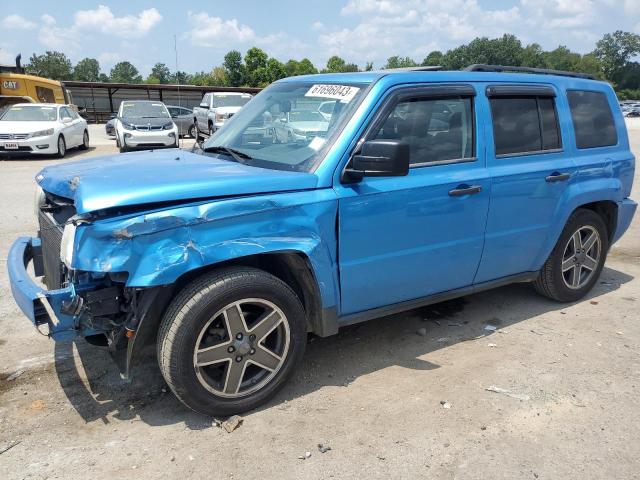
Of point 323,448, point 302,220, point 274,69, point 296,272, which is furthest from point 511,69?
point 274,69

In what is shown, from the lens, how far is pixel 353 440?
293 centimetres

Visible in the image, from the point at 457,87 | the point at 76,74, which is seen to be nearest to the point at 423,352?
the point at 457,87

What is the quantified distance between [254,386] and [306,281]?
696 mm

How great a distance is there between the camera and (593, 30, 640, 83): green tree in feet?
417

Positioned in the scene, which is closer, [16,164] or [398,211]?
[398,211]

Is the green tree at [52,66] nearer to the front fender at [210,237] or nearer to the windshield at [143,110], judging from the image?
the windshield at [143,110]

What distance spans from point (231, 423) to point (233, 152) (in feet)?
5.89

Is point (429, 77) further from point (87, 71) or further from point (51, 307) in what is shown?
point (87, 71)

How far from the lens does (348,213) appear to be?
128 inches

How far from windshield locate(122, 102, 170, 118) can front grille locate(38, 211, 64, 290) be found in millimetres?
14324

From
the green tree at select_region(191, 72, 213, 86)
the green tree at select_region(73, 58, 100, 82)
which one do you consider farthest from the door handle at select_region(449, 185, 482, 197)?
the green tree at select_region(73, 58, 100, 82)

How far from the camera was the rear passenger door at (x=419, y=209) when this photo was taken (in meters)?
3.33

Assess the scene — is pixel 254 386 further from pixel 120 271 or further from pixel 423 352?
pixel 423 352

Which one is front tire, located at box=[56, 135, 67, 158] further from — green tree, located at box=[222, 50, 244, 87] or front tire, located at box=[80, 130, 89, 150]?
green tree, located at box=[222, 50, 244, 87]
